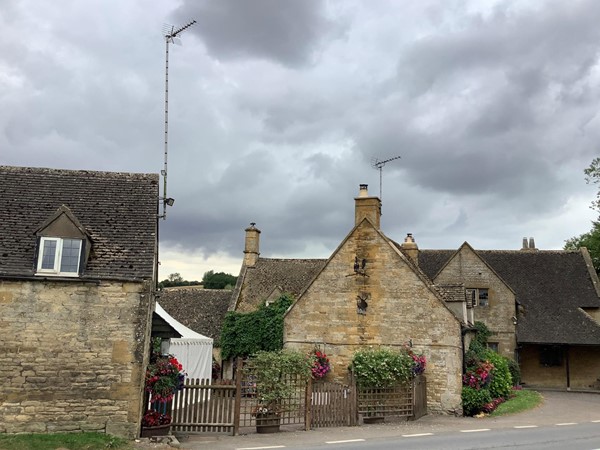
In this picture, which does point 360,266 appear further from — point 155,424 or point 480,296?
point 480,296

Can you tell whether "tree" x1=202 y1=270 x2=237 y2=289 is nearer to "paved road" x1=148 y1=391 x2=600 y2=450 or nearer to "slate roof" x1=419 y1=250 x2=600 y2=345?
"slate roof" x1=419 y1=250 x2=600 y2=345

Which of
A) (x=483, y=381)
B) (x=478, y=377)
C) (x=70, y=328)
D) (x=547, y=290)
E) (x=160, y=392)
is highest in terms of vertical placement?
(x=547, y=290)

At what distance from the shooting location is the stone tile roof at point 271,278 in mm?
32375

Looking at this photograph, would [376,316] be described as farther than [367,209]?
No

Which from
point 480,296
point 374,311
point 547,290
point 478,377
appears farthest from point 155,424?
point 547,290

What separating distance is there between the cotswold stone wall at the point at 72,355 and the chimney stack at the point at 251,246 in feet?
68.2

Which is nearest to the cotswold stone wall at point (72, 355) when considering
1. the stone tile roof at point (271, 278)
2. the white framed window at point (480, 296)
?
the stone tile roof at point (271, 278)

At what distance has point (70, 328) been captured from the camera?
14000 mm

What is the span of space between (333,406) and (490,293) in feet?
62.2

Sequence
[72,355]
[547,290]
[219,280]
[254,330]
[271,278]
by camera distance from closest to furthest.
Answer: [72,355] → [254,330] → [547,290] → [271,278] → [219,280]

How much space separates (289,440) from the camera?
1445 centimetres

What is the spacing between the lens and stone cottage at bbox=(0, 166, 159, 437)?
13.6 metres

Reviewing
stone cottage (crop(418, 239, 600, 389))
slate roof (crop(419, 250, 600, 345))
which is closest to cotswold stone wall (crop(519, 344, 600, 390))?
stone cottage (crop(418, 239, 600, 389))

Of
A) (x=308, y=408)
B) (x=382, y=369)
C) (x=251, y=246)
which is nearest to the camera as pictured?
(x=308, y=408)
